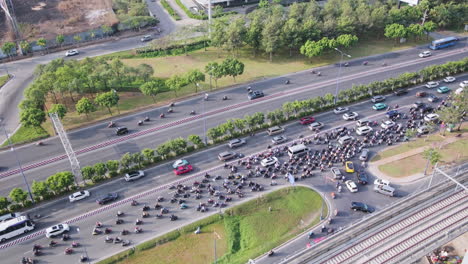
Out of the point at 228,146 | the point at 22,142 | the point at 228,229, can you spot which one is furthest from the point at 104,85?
the point at 228,229

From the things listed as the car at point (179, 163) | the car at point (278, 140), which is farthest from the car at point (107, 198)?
the car at point (278, 140)

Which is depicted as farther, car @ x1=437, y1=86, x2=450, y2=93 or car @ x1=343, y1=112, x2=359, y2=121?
car @ x1=437, y1=86, x2=450, y2=93

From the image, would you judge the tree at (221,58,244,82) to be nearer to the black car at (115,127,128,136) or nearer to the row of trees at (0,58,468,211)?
the row of trees at (0,58,468,211)

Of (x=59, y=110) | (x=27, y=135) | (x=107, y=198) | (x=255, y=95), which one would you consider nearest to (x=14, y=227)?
(x=107, y=198)

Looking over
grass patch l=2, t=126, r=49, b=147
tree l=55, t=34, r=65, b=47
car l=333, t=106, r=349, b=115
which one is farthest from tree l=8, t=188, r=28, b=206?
tree l=55, t=34, r=65, b=47

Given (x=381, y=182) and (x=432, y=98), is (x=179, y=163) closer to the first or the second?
(x=381, y=182)

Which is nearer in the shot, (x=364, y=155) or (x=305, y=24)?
(x=364, y=155)

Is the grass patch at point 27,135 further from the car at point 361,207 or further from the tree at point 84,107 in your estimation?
the car at point 361,207

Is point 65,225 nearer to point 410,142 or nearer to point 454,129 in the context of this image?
point 410,142
